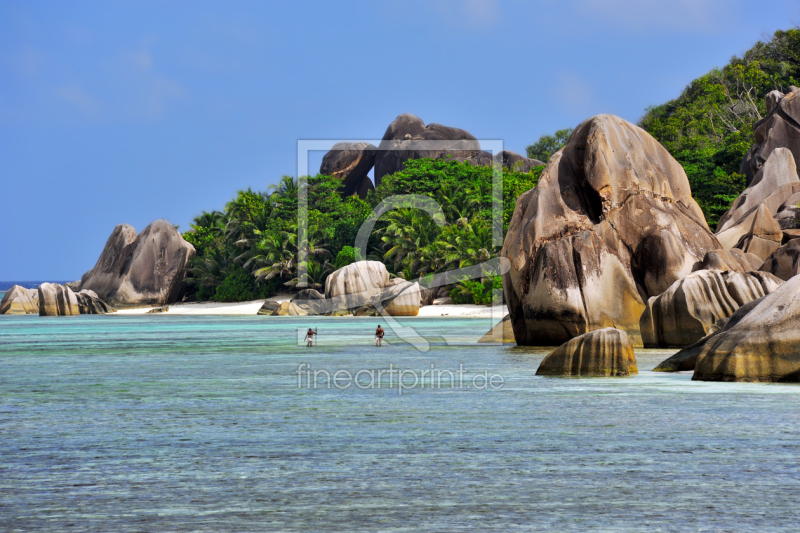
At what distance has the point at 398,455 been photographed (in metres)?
8.29

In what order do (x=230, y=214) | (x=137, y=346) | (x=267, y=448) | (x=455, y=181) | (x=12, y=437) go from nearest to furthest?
(x=267, y=448) → (x=12, y=437) → (x=137, y=346) → (x=455, y=181) → (x=230, y=214)

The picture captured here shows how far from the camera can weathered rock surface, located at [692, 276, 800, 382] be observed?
Answer: 13.1 meters

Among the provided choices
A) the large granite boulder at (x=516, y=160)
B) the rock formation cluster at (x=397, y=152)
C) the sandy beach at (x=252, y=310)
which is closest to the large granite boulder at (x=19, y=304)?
the sandy beach at (x=252, y=310)

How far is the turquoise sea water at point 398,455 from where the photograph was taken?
6.09 meters

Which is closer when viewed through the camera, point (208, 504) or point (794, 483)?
point (208, 504)

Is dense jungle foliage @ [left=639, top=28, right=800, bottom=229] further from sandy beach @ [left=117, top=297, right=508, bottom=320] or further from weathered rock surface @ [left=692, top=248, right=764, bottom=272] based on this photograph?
weathered rock surface @ [left=692, top=248, right=764, bottom=272]

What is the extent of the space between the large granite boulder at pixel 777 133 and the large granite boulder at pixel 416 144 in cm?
3343

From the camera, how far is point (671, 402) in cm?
1176

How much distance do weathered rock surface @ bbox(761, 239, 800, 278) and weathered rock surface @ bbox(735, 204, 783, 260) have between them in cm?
433

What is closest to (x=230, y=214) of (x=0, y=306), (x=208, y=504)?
(x=0, y=306)

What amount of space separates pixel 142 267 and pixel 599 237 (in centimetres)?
4631

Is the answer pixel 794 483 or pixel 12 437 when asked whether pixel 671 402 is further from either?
pixel 12 437

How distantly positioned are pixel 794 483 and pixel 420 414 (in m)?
5.05

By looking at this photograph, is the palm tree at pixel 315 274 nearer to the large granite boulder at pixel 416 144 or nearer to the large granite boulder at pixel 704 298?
the large granite boulder at pixel 416 144
